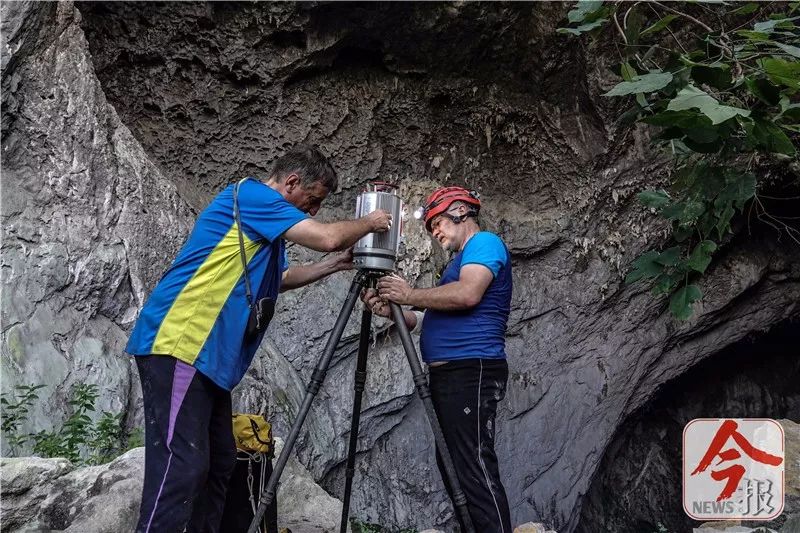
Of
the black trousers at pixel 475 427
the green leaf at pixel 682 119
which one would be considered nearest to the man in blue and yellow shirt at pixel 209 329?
the black trousers at pixel 475 427

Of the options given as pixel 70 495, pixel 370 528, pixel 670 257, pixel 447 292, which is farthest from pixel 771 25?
pixel 370 528

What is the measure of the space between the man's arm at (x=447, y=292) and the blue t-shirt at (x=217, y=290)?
550 millimetres

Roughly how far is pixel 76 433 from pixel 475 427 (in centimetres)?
189

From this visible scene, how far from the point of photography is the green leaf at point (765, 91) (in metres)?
2.16

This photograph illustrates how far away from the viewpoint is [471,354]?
2955 mm

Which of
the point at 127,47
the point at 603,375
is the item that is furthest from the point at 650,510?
the point at 127,47

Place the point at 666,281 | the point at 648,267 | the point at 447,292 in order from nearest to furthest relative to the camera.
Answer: the point at 447,292
the point at 648,267
the point at 666,281

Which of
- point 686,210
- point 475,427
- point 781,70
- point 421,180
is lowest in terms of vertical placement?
point 475,427

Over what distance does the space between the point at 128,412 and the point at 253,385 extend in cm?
88

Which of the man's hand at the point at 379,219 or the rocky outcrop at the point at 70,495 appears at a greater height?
the man's hand at the point at 379,219

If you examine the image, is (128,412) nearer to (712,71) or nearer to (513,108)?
(712,71)

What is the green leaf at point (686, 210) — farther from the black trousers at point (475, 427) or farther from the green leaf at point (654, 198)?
the black trousers at point (475, 427)

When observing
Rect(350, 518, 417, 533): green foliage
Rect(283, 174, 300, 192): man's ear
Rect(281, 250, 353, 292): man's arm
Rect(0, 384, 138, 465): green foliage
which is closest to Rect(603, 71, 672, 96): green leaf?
Rect(283, 174, 300, 192): man's ear

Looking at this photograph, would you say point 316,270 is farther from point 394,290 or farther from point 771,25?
point 771,25
